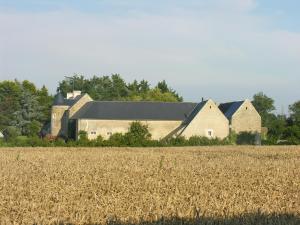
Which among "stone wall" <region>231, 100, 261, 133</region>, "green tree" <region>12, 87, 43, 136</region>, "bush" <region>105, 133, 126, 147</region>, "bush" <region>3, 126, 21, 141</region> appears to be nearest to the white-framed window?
"stone wall" <region>231, 100, 261, 133</region>

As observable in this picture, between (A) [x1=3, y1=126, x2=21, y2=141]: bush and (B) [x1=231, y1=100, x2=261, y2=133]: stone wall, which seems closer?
(A) [x1=3, y1=126, x2=21, y2=141]: bush

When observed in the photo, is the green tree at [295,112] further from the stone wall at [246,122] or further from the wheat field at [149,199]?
the wheat field at [149,199]

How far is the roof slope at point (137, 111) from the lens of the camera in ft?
234

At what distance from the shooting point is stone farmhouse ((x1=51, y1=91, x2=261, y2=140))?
6894cm

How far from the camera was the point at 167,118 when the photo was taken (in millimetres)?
71500

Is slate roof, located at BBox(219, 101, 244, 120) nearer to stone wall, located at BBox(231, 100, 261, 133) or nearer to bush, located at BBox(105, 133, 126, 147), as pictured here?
stone wall, located at BBox(231, 100, 261, 133)

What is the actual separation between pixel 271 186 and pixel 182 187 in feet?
8.18

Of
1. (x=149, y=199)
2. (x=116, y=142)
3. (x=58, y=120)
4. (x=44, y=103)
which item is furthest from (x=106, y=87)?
(x=149, y=199)

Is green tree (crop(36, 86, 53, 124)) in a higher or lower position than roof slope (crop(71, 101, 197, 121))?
higher

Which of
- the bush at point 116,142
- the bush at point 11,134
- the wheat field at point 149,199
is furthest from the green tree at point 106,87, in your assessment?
the wheat field at point 149,199

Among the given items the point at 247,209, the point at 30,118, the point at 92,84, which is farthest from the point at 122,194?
the point at 92,84

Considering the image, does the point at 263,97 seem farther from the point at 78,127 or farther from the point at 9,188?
the point at 9,188

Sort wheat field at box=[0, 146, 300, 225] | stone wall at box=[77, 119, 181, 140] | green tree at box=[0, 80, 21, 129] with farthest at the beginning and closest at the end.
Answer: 1. green tree at box=[0, 80, 21, 129]
2. stone wall at box=[77, 119, 181, 140]
3. wheat field at box=[0, 146, 300, 225]

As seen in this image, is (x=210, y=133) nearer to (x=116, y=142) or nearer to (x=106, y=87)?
(x=116, y=142)
